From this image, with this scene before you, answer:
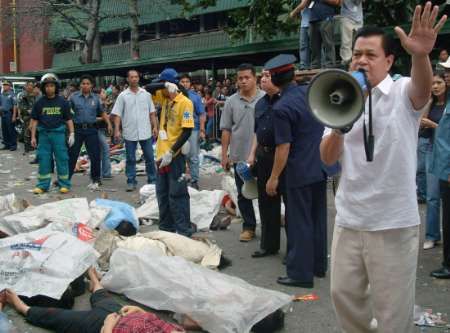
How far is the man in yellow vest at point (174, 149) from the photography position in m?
5.93

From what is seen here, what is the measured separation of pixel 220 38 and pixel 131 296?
28.9 m

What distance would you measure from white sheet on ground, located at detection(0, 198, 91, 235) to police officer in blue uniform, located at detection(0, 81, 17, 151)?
1031cm

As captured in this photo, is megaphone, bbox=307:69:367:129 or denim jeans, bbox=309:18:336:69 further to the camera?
denim jeans, bbox=309:18:336:69

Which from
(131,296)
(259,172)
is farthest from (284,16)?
(131,296)

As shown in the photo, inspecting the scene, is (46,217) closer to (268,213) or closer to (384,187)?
(268,213)

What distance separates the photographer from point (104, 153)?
10.9 meters

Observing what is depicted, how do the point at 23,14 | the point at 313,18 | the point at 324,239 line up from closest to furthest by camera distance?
the point at 324,239
the point at 313,18
the point at 23,14

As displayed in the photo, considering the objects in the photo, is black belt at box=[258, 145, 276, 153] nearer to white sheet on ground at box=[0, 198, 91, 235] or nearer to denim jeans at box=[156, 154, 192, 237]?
denim jeans at box=[156, 154, 192, 237]

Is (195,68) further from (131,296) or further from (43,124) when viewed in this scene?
(131,296)

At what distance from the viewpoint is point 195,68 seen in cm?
1978

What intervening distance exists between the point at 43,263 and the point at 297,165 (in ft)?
7.31

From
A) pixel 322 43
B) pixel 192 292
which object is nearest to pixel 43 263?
pixel 192 292

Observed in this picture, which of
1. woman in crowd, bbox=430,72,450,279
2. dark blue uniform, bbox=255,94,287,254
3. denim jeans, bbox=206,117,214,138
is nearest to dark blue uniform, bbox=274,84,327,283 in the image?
dark blue uniform, bbox=255,94,287,254

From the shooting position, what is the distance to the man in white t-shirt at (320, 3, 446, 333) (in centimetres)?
274
